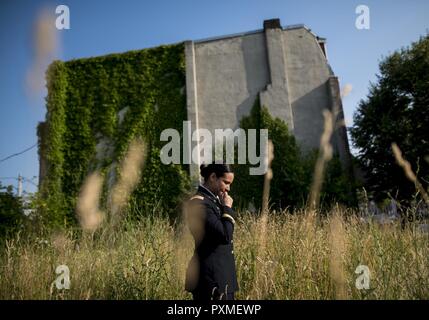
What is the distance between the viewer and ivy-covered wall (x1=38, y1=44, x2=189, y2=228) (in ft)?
45.5

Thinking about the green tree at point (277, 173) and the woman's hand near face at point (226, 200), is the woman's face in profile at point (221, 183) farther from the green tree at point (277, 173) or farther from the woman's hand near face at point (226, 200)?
the green tree at point (277, 173)

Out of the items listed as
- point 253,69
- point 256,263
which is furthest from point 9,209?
point 253,69

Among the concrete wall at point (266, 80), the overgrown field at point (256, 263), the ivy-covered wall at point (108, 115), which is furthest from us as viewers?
the ivy-covered wall at point (108, 115)

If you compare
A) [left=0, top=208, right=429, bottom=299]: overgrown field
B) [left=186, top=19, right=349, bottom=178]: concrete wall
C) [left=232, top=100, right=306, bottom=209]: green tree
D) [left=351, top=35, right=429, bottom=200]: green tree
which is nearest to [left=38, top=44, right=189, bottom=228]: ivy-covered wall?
[left=186, top=19, right=349, bottom=178]: concrete wall

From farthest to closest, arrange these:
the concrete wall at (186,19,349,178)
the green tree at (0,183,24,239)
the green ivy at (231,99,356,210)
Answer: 1. the concrete wall at (186,19,349,178)
2. the green ivy at (231,99,356,210)
3. the green tree at (0,183,24,239)

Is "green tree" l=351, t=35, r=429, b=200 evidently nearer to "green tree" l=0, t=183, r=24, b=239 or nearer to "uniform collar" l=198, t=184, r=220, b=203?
"uniform collar" l=198, t=184, r=220, b=203

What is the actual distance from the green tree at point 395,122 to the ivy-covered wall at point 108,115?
7.61m

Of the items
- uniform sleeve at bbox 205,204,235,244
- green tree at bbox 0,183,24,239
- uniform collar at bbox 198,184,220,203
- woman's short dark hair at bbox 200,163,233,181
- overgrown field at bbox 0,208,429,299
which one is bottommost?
overgrown field at bbox 0,208,429,299

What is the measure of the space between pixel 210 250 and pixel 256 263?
933 millimetres

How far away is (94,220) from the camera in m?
3.39

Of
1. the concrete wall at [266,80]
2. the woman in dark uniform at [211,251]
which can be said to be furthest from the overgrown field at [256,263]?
the concrete wall at [266,80]

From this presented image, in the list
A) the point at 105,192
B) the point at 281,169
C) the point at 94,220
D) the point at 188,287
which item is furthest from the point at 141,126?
the point at 188,287

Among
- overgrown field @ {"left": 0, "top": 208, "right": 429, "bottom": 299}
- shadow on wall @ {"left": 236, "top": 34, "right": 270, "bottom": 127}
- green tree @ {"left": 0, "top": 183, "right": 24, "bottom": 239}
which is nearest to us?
overgrown field @ {"left": 0, "top": 208, "right": 429, "bottom": 299}

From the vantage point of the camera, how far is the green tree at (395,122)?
11156 millimetres
